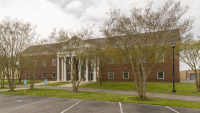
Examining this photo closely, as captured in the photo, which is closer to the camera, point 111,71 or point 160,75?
point 160,75

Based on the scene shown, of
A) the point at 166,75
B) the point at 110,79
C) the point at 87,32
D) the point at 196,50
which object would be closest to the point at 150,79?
the point at 166,75

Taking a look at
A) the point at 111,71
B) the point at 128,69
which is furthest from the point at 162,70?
the point at 111,71

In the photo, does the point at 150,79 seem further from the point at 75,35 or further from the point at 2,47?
the point at 2,47

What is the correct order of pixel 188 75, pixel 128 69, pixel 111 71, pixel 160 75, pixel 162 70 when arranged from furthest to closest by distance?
1. pixel 188 75
2. pixel 111 71
3. pixel 128 69
4. pixel 160 75
5. pixel 162 70

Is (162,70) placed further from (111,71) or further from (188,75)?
(188,75)

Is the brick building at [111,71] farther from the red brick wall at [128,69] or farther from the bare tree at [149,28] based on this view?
the bare tree at [149,28]

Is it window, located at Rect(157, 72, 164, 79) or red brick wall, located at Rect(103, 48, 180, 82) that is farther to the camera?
window, located at Rect(157, 72, 164, 79)

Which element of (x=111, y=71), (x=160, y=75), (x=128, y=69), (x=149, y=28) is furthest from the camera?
(x=111, y=71)

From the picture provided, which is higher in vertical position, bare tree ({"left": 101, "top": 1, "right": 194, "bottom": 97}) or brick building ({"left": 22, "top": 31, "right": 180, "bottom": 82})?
bare tree ({"left": 101, "top": 1, "right": 194, "bottom": 97})

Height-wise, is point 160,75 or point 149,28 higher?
point 149,28

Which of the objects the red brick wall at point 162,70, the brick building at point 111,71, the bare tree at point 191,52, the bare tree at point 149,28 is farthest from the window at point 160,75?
the bare tree at point 149,28

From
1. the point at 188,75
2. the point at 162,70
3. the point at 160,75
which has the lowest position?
the point at 188,75

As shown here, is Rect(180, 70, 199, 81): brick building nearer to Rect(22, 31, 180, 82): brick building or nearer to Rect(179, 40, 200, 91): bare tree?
Rect(22, 31, 180, 82): brick building

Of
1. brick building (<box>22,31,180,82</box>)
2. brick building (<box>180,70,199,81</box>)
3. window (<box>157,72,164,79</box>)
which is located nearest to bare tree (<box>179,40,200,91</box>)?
brick building (<box>22,31,180,82</box>)
